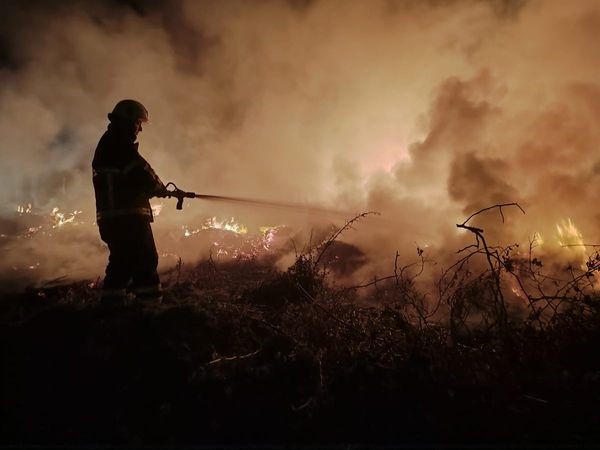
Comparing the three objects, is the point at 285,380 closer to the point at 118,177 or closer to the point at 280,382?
the point at 280,382

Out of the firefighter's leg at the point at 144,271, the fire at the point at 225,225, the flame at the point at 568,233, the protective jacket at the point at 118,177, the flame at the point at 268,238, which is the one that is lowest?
the firefighter's leg at the point at 144,271

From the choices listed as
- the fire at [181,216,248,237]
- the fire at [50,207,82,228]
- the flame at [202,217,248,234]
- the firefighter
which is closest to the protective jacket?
the firefighter

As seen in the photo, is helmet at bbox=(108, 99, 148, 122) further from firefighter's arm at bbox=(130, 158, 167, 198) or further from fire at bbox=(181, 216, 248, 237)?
fire at bbox=(181, 216, 248, 237)

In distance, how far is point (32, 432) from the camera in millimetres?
2232

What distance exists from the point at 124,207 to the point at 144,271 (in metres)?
0.77

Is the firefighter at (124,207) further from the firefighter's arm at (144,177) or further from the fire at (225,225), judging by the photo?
the fire at (225,225)

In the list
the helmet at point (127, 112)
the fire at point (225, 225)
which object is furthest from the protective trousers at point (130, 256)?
the fire at point (225, 225)

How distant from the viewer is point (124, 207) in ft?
13.1

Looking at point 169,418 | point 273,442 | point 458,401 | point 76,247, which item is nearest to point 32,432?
point 169,418

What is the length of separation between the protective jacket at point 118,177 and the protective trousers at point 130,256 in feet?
0.34

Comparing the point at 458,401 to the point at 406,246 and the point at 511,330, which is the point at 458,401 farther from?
the point at 406,246

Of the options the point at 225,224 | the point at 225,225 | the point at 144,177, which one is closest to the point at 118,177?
the point at 144,177

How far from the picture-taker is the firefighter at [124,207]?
13.1 feet

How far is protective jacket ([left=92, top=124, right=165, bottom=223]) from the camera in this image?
13.1 ft
